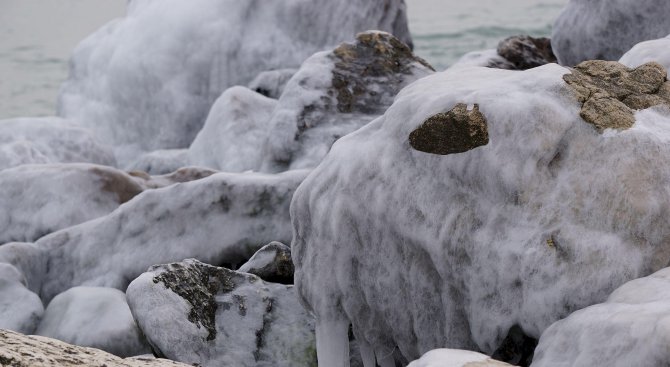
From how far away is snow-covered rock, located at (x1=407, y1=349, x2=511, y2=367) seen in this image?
272 cm

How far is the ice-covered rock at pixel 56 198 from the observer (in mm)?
6223

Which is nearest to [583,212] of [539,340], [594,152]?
[594,152]

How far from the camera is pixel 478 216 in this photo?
3.46 m

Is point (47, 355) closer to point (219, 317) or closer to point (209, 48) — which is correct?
point (219, 317)

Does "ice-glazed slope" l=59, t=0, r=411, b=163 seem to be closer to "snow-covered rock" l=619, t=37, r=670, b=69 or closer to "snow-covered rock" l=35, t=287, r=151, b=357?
"snow-covered rock" l=35, t=287, r=151, b=357

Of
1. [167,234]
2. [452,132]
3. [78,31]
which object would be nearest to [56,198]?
[167,234]

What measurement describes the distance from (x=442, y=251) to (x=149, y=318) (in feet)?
3.91

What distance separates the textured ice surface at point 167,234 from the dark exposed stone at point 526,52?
9.99 feet

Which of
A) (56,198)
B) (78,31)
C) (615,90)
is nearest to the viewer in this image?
(615,90)

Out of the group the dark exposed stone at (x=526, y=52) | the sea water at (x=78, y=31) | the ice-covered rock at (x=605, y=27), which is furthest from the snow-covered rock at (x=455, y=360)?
the sea water at (x=78, y=31)

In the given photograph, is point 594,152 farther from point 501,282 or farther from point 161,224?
point 161,224

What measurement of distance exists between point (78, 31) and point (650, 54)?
1407cm

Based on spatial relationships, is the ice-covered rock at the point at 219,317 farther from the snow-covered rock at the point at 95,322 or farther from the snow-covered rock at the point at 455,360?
the snow-covered rock at the point at 455,360

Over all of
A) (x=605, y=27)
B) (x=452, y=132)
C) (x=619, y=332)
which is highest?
(x=452, y=132)
